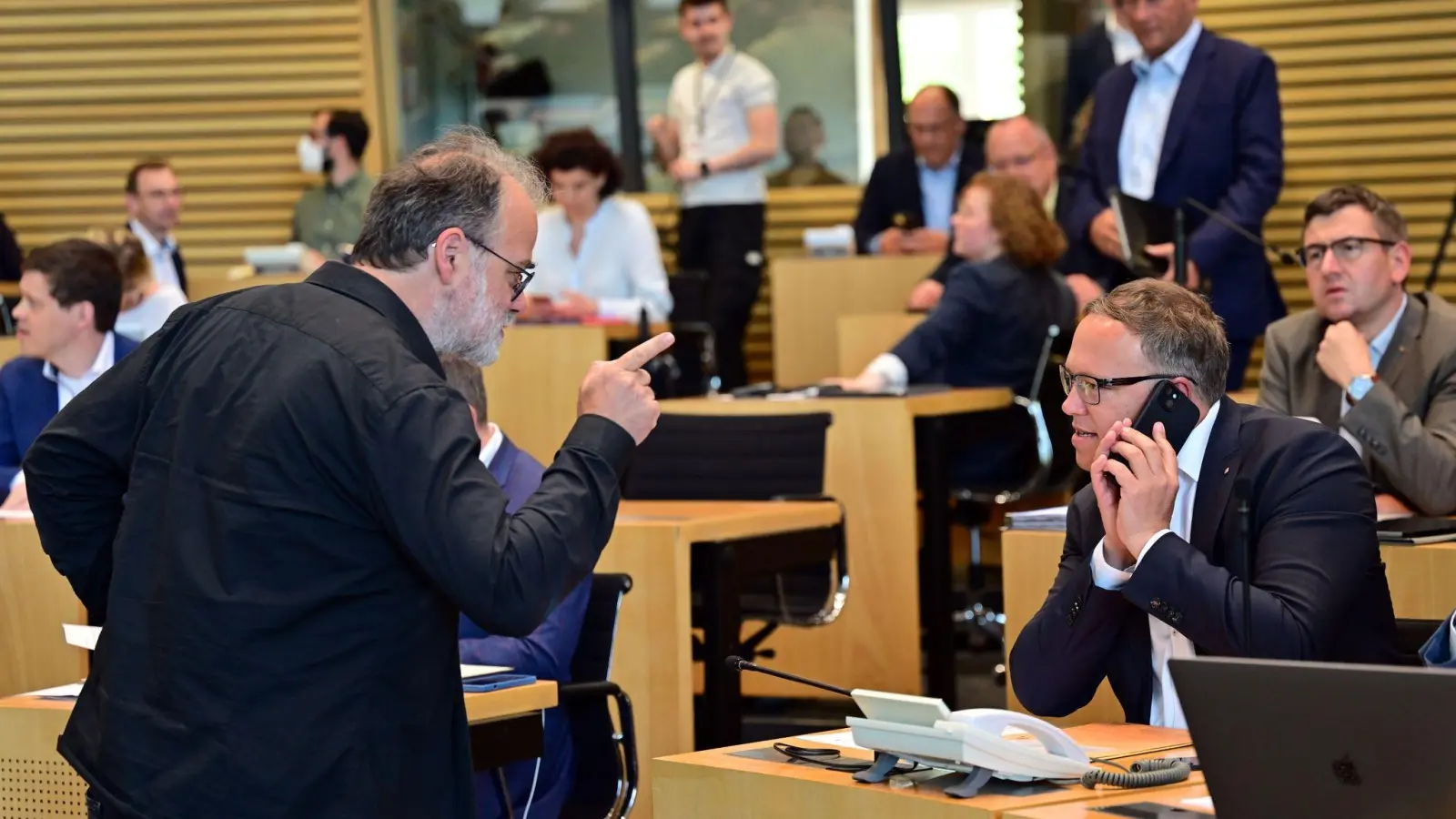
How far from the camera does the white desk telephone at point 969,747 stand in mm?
2100

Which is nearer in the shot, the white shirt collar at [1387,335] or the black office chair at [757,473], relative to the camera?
the white shirt collar at [1387,335]

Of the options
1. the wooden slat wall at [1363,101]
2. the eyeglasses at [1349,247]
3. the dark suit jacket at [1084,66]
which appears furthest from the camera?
the dark suit jacket at [1084,66]

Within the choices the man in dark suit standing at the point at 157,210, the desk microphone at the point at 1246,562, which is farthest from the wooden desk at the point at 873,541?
the man in dark suit standing at the point at 157,210

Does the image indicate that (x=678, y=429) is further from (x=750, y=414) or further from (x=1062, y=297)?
(x=1062, y=297)

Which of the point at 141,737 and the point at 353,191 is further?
the point at 353,191

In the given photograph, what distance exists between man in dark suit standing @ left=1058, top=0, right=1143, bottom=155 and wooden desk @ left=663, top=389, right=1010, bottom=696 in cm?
298

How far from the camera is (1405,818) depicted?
1791mm

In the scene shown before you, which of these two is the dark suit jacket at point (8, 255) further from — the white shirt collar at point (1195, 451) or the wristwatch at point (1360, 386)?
the white shirt collar at point (1195, 451)

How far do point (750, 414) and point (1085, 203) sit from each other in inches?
69.7

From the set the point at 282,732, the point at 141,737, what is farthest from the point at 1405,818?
the point at 141,737

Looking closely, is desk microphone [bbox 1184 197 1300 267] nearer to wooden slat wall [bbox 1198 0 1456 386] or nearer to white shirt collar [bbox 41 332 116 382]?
wooden slat wall [bbox 1198 0 1456 386]

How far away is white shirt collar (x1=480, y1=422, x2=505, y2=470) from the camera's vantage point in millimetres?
3610

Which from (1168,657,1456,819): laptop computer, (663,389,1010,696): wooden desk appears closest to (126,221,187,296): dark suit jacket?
(663,389,1010,696): wooden desk

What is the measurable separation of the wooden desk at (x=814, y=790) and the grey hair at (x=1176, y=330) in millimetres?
579
